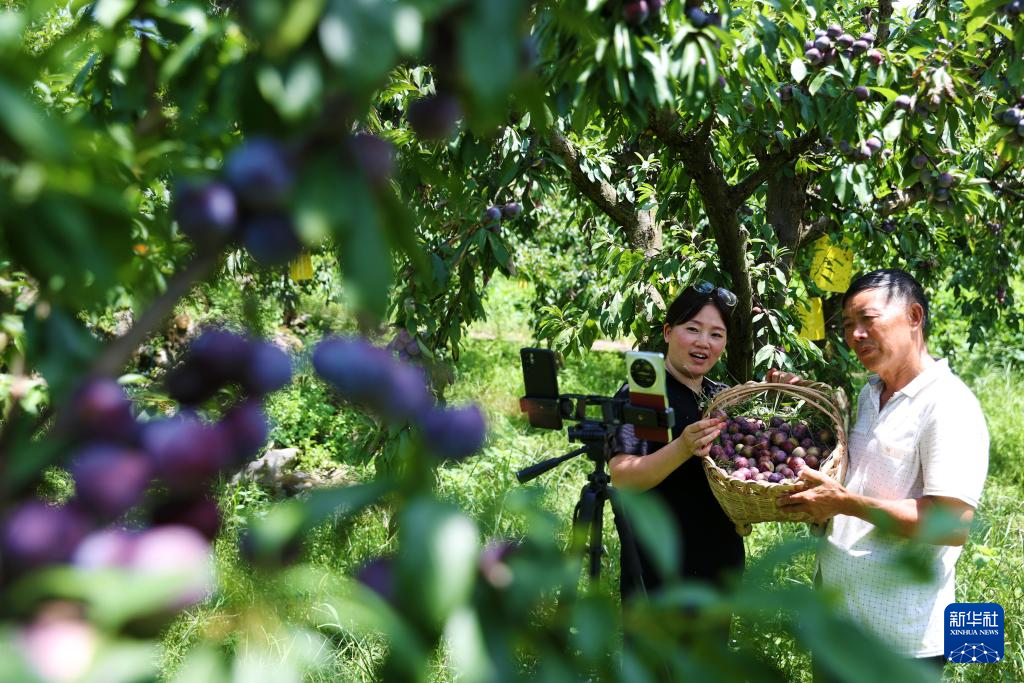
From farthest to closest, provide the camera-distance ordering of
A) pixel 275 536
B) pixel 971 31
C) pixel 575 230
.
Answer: pixel 575 230 < pixel 971 31 < pixel 275 536

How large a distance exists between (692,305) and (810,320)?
95 centimetres

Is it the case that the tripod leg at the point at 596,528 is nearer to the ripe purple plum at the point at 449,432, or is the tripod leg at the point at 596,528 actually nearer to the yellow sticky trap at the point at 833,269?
the ripe purple plum at the point at 449,432

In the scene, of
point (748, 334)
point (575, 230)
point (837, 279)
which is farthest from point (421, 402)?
point (575, 230)

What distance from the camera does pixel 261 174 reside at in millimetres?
403

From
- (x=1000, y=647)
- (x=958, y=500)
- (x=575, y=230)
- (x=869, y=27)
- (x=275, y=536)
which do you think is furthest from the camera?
(x=575, y=230)

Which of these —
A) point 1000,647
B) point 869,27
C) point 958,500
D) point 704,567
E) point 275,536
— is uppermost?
point 869,27

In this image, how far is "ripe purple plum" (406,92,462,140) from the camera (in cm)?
53

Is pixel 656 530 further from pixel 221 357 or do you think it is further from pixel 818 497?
pixel 818 497

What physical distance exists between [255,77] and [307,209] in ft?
0.39

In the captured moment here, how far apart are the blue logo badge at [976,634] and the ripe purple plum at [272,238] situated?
225cm

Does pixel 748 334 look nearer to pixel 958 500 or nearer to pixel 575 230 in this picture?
pixel 958 500

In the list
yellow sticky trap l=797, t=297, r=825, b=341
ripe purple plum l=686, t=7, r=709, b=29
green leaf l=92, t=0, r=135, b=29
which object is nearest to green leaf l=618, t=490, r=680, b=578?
green leaf l=92, t=0, r=135, b=29

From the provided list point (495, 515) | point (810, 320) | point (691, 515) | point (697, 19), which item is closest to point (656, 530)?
point (697, 19)

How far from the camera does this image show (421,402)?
1.65ft
